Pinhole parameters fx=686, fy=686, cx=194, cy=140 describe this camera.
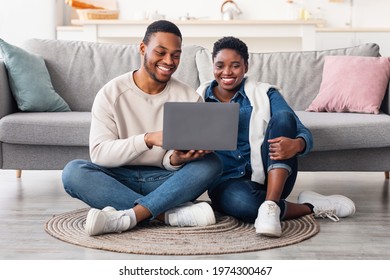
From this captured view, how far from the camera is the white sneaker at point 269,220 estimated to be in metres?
2.49

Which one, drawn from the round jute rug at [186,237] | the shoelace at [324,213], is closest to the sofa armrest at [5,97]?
the round jute rug at [186,237]

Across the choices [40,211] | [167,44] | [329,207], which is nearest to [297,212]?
[329,207]

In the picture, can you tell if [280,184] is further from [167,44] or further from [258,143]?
[167,44]

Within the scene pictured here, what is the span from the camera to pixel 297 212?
9.29 feet

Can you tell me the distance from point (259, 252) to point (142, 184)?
23.8 inches

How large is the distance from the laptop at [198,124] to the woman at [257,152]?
0.27 metres

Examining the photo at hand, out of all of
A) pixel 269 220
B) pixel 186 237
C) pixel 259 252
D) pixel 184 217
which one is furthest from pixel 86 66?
pixel 259 252

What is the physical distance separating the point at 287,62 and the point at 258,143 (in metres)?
1.28

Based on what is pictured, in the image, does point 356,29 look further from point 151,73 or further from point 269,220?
point 269,220

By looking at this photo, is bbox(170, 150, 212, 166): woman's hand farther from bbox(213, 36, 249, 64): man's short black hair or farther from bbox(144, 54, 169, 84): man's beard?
bbox(213, 36, 249, 64): man's short black hair

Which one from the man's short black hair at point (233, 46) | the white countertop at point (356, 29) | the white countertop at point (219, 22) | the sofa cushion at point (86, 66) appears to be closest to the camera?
the man's short black hair at point (233, 46)

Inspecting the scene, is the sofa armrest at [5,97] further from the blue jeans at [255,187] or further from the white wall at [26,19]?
the white wall at [26,19]

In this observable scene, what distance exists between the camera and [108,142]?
8.61 ft
